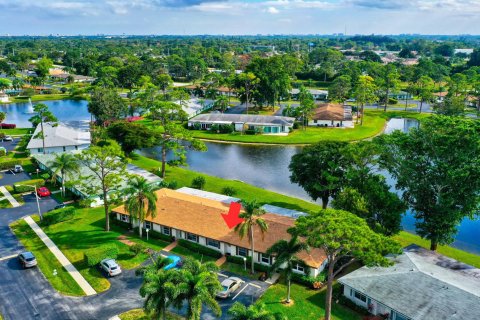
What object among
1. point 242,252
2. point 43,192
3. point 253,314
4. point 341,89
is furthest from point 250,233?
point 341,89

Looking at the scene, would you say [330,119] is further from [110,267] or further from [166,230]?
[110,267]

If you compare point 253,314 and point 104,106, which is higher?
point 104,106

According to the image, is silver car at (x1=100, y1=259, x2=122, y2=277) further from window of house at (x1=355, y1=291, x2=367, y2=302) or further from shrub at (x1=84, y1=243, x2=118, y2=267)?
window of house at (x1=355, y1=291, x2=367, y2=302)

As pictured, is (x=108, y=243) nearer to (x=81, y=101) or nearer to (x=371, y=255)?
(x=371, y=255)

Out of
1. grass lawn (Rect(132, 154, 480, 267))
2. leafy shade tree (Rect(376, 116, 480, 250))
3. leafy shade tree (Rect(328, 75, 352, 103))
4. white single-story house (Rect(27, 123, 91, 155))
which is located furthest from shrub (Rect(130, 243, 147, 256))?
leafy shade tree (Rect(328, 75, 352, 103))

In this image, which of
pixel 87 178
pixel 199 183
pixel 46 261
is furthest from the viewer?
pixel 199 183

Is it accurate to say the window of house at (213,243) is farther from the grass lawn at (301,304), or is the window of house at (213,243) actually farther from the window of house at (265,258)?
the grass lawn at (301,304)

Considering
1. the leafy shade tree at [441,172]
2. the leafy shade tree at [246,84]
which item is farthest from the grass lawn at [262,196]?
the leafy shade tree at [246,84]
